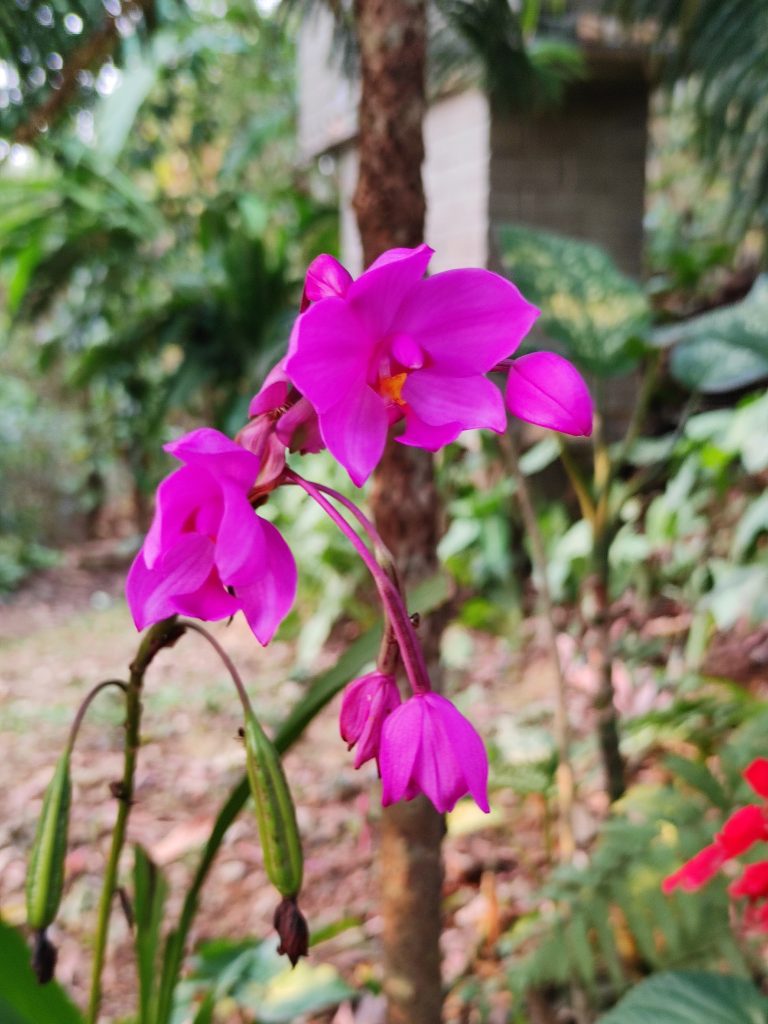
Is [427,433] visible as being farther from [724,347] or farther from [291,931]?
[724,347]

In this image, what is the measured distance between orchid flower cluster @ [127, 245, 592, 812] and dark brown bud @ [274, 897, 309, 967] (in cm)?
9

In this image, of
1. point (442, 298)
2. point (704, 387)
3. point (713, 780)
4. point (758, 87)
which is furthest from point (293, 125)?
point (442, 298)

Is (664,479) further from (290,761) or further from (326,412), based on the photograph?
(326,412)

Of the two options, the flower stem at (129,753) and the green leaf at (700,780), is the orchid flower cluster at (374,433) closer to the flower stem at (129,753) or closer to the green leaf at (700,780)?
the flower stem at (129,753)

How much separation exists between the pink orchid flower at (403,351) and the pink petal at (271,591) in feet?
0.17

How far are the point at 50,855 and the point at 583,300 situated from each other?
3.72 ft

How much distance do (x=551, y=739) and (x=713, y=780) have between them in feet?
1.77

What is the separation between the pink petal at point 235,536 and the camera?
319mm

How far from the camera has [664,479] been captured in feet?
9.17

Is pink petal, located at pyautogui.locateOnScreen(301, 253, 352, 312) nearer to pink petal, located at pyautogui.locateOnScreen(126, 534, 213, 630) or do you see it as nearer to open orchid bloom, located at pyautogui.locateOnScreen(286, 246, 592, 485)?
open orchid bloom, located at pyautogui.locateOnScreen(286, 246, 592, 485)

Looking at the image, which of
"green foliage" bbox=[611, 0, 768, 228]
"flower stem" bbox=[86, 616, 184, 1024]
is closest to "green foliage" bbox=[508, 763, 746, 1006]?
"flower stem" bbox=[86, 616, 184, 1024]

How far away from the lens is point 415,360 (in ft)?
1.15

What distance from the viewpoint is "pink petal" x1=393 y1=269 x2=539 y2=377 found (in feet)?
1.12

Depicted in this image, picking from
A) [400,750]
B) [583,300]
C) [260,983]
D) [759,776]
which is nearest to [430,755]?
[400,750]
